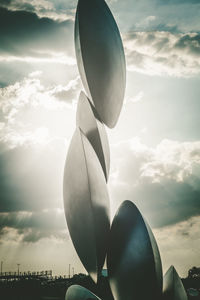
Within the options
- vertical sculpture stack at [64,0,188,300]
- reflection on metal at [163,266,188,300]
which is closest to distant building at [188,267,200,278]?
reflection on metal at [163,266,188,300]

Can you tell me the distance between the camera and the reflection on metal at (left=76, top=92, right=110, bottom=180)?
7.88 meters

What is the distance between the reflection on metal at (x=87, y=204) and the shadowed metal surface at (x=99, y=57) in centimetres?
140

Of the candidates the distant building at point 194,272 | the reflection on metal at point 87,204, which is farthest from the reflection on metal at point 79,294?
the distant building at point 194,272

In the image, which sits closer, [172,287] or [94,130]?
[172,287]

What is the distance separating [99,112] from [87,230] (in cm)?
330

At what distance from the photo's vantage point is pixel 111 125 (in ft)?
28.6

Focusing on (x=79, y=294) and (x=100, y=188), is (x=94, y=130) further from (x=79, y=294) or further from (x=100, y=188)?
(x=79, y=294)

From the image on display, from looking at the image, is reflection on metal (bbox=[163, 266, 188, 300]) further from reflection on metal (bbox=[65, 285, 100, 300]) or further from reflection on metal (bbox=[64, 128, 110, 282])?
reflection on metal (bbox=[64, 128, 110, 282])

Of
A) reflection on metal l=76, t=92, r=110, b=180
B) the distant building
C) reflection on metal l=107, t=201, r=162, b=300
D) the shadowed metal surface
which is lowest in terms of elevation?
the distant building

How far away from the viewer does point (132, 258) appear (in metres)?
6.62

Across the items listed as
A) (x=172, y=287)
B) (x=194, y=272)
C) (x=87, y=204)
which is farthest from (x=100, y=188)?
(x=194, y=272)

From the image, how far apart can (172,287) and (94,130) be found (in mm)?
4880

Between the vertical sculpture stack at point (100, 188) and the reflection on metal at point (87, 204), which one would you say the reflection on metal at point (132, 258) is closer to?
the vertical sculpture stack at point (100, 188)

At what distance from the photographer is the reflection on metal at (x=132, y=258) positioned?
6.44m
